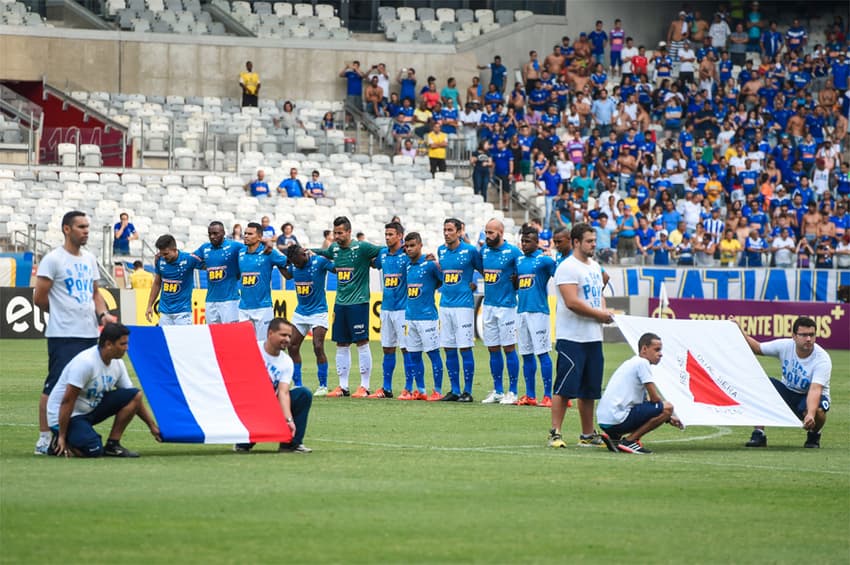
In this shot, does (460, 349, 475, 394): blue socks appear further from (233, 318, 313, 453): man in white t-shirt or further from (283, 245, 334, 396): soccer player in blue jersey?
(233, 318, 313, 453): man in white t-shirt

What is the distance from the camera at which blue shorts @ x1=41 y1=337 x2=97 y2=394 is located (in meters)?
13.0

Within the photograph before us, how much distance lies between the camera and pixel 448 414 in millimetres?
17891

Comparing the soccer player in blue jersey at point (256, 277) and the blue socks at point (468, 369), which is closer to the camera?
the blue socks at point (468, 369)

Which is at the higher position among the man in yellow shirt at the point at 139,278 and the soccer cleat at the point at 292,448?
the man in yellow shirt at the point at 139,278

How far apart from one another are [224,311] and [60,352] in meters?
8.22

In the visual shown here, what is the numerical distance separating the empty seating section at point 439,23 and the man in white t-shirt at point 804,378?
104ft

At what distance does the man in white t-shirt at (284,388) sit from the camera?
1322 centimetres

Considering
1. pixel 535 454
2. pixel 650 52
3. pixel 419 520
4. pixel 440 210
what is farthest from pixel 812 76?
pixel 419 520

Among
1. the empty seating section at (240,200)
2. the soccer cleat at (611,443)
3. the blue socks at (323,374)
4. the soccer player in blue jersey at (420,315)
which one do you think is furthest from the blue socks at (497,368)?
the empty seating section at (240,200)

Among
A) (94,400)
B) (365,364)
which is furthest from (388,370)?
(94,400)

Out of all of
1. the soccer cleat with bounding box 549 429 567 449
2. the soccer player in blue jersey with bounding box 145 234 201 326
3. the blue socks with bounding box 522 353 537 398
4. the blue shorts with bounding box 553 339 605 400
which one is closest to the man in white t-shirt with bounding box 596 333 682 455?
the blue shorts with bounding box 553 339 605 400

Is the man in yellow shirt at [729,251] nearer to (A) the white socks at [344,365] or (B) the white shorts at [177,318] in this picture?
(A) the white socks at [344,365]

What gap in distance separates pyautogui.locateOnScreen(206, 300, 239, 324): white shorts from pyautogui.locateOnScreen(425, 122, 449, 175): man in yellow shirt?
19.9m

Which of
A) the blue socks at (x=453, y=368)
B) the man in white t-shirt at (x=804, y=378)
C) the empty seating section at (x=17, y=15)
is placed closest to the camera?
the man in white t-shirt at (x=804, y=378)
